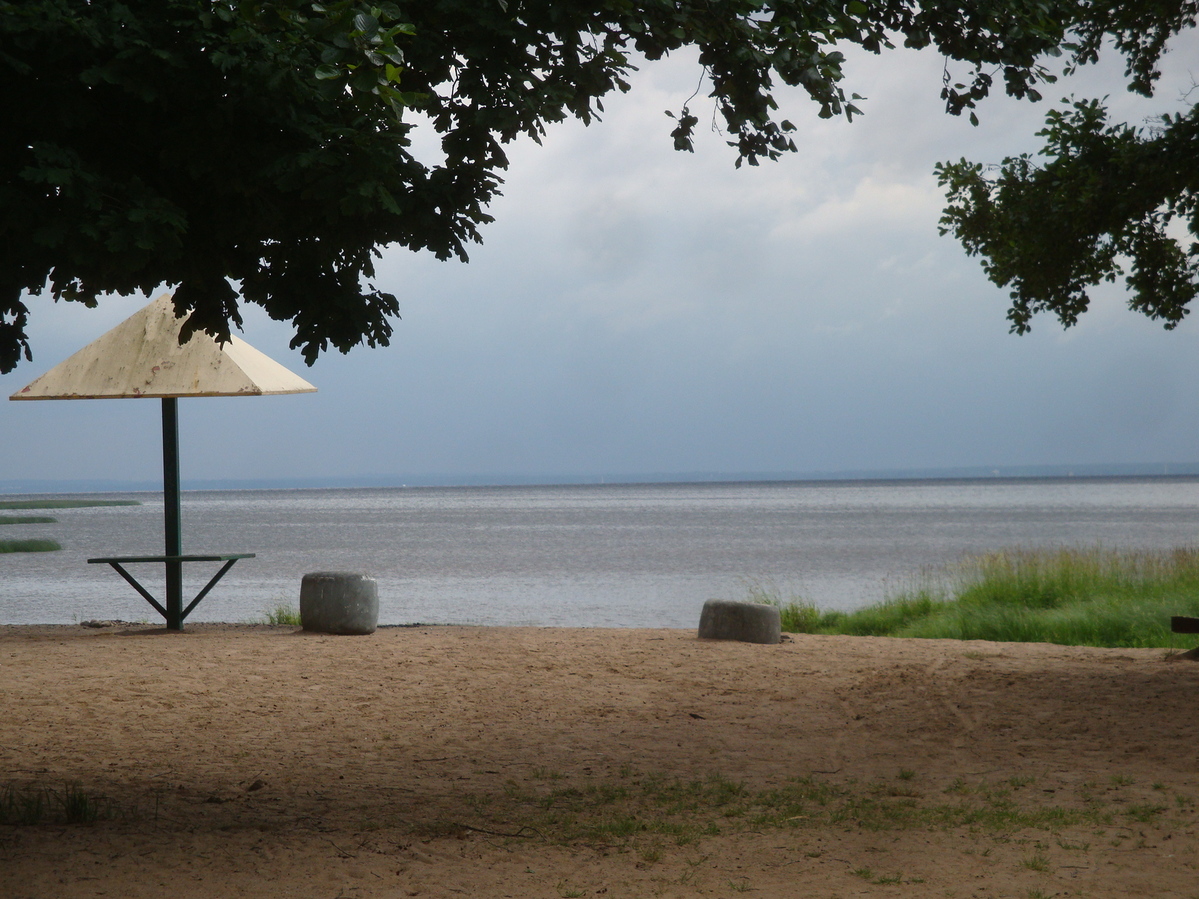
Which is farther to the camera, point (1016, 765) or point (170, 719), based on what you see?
point (170, 719)

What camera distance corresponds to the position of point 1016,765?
631 centimetres

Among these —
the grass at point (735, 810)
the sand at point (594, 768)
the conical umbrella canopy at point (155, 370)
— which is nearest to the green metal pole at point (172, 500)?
the conical umbrella canopy at point (155, 370)

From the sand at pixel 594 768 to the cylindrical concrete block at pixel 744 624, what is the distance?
41 centimetres

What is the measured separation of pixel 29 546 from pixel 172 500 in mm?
34740

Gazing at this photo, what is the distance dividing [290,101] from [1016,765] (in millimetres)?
5259

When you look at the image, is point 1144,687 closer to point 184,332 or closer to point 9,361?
point 184,332

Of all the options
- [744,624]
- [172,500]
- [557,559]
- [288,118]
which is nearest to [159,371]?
[172,500]

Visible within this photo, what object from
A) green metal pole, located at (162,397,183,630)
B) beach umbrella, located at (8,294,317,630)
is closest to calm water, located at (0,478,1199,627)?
green metal pole, located at (162,397,183,630)

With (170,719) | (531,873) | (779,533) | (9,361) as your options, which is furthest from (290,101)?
(779,533)

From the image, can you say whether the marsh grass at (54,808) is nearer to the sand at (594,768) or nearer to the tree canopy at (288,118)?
the sand at (594,768)

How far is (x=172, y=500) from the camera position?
38.4 ft

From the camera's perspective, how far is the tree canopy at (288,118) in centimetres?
358

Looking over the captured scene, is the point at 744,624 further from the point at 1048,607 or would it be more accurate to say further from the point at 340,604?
the point at 1048,607

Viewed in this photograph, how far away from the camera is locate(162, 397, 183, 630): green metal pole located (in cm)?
1154
